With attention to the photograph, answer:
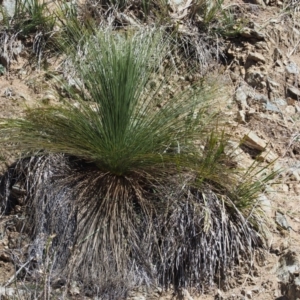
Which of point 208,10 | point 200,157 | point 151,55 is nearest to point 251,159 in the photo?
point 200,157

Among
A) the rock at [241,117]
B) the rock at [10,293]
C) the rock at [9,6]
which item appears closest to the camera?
the rock at [10,293]

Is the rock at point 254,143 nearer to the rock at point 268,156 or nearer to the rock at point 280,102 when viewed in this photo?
the rock at point 268,156

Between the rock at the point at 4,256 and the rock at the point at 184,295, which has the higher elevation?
the rock at the point at 4,256

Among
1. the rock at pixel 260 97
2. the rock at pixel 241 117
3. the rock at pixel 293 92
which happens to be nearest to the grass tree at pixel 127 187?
the rock at pixel 241 117

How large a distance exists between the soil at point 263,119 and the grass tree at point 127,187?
12cm

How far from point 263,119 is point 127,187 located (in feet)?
3.47

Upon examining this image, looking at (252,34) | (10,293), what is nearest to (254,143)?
(252,34)

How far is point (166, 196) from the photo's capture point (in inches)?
148

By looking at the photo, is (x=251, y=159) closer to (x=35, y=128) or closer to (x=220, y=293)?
(x=220, y=293)

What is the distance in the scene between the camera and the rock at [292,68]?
4652 mm

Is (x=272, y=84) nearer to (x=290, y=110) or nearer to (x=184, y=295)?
(x=290, y=110)

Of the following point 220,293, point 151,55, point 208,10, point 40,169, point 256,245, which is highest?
point 208,10

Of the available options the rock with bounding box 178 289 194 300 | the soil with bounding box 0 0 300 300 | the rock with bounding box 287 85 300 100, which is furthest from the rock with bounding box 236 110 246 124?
the rock with bounding box 178 289 194 300

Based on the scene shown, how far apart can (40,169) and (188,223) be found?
0.80 m
